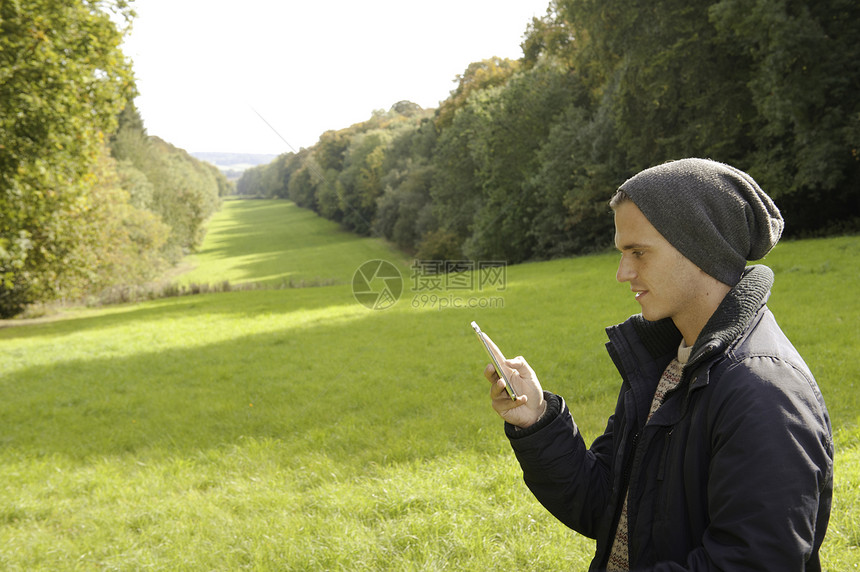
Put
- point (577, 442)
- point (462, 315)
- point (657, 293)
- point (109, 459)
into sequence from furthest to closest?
point (462, 315)
point (109, 459)
point (577, 442)
point (657, 293)

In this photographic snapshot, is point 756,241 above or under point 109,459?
above

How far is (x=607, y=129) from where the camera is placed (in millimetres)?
27188

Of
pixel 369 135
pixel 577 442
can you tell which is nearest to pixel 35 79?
pixel 577 442

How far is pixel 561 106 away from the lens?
110 feet

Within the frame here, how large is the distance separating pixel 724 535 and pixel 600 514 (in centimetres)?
93

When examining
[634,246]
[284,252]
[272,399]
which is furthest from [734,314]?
[284,252]

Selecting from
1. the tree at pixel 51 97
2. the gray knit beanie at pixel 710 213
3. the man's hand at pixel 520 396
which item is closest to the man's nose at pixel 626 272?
the gray knit beanie at pixel 710 213

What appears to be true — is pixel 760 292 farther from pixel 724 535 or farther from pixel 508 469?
pixel 508 469

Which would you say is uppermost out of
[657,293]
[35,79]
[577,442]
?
[35,79]

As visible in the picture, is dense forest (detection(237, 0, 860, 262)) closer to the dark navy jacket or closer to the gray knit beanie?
the dark navy jacket

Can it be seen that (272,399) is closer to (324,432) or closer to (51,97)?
(324,432)

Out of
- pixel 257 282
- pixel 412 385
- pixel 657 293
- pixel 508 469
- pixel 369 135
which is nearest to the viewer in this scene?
pixel 657 293

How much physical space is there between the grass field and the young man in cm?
237

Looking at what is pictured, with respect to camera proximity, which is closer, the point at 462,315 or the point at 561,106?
the point at 462,315
